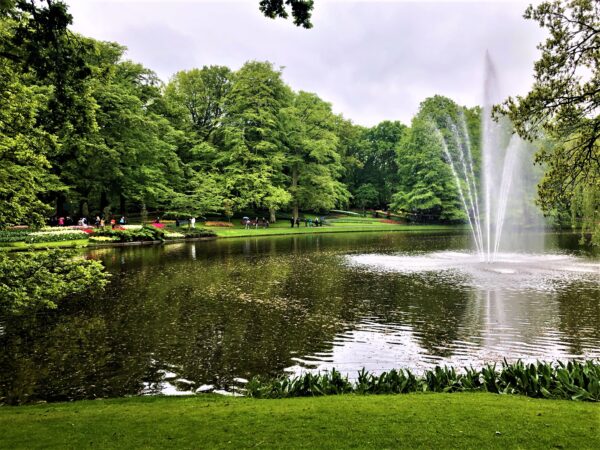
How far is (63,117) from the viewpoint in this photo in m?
8.59

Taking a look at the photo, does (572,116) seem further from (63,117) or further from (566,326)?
(63,117)

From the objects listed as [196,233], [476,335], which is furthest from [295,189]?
[476,335]

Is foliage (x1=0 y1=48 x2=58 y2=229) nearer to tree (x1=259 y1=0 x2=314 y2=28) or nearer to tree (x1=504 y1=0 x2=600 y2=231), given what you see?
tree (x1=259 y1=0 x2=314 y2=28)

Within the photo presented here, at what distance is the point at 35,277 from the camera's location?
924cm

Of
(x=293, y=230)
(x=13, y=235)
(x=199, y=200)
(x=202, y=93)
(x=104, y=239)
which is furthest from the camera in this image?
(x=202, y=93)

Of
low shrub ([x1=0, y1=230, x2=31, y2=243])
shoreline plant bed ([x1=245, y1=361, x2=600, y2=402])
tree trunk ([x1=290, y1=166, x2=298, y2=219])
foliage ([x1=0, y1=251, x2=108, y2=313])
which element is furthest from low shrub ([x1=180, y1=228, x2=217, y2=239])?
shoreline plant bed ([x1=245, y1=361, x2=600, y2=402])

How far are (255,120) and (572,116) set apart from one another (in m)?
49.6

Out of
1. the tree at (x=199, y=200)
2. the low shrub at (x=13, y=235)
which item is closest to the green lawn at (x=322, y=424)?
the low shrub at (x=13, y=235)

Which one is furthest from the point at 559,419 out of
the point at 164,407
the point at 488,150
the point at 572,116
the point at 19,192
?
the point at 488,150

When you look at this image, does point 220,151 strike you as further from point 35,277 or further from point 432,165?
point 35,277

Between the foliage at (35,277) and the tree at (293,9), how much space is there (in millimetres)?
6951

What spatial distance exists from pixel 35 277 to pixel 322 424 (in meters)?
7.23

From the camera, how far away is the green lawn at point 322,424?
5027 millimetres

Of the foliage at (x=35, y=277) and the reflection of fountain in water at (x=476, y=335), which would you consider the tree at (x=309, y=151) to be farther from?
the foliage at (x=35, y=277)
